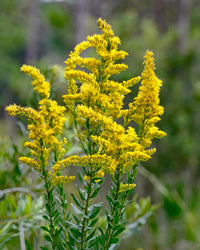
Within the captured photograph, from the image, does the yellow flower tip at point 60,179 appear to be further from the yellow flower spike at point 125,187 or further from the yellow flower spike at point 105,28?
the yellow flower spike at point 105,28

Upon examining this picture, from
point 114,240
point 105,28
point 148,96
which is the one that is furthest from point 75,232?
point 105,28

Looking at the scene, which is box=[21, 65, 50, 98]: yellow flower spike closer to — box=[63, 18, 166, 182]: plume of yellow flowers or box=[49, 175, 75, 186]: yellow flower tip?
box=[63, 18, 166, 182]: plume of yellow flowers

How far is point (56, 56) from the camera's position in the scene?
1291 cm

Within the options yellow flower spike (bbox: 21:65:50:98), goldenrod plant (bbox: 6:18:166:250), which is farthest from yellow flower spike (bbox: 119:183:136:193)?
yellow flower spike (bbox: 21:65:50:98)

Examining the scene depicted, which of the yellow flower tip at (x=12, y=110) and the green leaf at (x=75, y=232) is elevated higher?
the yellow flower tip at (x=12, y=110)

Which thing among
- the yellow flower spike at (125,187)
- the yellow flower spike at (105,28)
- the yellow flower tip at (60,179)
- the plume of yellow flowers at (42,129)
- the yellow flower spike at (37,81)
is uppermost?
the yellow flower spike at (105,28)

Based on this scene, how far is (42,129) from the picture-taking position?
0.56 meters

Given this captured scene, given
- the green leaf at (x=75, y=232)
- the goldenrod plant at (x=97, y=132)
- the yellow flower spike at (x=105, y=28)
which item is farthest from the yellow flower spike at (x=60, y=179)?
the yellow flower spike at (x=105, y=28)

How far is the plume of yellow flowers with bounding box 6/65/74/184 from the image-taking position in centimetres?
55

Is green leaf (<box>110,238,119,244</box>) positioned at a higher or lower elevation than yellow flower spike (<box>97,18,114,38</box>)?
lower

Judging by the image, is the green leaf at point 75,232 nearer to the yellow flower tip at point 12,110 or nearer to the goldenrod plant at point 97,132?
the goldenrod plant at point 97,132

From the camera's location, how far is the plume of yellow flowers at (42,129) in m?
0.55

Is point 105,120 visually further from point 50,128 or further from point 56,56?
point 56,56

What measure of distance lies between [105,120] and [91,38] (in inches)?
7.0
